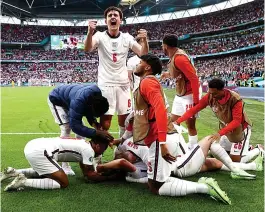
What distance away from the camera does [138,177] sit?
4633 mm

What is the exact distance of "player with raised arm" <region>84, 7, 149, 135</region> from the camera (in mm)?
5277

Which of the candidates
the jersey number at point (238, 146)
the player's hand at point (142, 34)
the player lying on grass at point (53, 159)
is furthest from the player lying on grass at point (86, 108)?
the jersey number at point (238, 146)

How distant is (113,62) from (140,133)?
5.96ft

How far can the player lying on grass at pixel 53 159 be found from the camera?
13.8ft

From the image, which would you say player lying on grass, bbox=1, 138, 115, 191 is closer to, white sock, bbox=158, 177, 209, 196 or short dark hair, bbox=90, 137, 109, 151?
short dark hair, bbox=90, 137, 109, 151

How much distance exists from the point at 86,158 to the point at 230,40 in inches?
1961

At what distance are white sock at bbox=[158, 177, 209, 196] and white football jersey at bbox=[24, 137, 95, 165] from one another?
1.09 metres

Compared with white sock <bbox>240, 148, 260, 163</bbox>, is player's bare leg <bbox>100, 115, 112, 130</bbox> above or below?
above

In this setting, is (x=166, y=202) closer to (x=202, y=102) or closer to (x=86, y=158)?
(x=86, y=158)

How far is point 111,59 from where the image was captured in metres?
5.37

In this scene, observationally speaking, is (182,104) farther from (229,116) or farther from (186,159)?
(186,159)

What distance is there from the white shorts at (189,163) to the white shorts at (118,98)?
4.51 ft

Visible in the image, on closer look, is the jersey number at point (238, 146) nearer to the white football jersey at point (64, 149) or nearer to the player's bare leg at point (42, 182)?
the white football jersey at point (64, 149)

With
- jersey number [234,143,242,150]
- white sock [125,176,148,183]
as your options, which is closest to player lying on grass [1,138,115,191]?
white sock [125,176,148,183]
